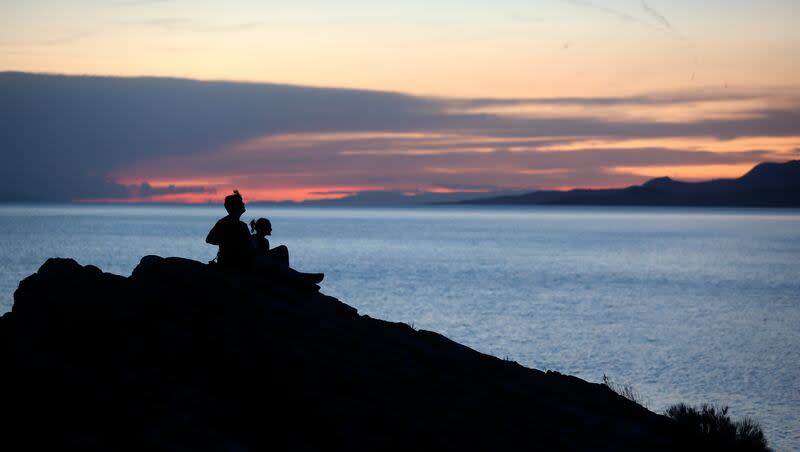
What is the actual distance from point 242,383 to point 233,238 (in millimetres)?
4632

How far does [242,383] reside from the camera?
10.1 metres

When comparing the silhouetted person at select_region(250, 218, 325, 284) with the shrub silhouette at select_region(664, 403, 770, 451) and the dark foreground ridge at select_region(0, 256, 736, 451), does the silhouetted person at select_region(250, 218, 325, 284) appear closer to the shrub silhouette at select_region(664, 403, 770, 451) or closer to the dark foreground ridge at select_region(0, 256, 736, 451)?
the dark foreground ridge at select_region(0, 256, 736, 451)

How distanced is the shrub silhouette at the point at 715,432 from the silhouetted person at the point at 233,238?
7481 millimetres

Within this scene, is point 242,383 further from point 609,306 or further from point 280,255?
point 609,306

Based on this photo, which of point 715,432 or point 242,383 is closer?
point 242,383

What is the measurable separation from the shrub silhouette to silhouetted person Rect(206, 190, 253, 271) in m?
7.48

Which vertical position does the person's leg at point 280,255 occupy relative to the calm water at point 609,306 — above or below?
above

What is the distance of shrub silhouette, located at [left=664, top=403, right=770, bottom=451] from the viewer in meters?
12.4

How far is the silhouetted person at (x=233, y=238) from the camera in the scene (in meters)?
14.3

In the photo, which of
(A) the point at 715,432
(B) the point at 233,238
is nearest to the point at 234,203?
(B) the point at 233,238

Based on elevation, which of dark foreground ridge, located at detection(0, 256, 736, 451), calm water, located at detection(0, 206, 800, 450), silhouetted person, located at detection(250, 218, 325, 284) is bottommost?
calm water, located at detection(0, 206, 800, 450)

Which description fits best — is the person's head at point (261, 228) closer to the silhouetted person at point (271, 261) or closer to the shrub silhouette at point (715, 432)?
the silhouetted person at point (271, 261)

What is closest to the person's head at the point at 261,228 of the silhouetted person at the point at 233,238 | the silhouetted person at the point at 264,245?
the silhouetted person at the point at 264,245

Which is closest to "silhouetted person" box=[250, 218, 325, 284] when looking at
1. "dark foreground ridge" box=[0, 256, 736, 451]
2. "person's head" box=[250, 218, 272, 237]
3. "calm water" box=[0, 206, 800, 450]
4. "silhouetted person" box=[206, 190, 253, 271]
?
"person's head" box=[250, 218, 272, 237]
